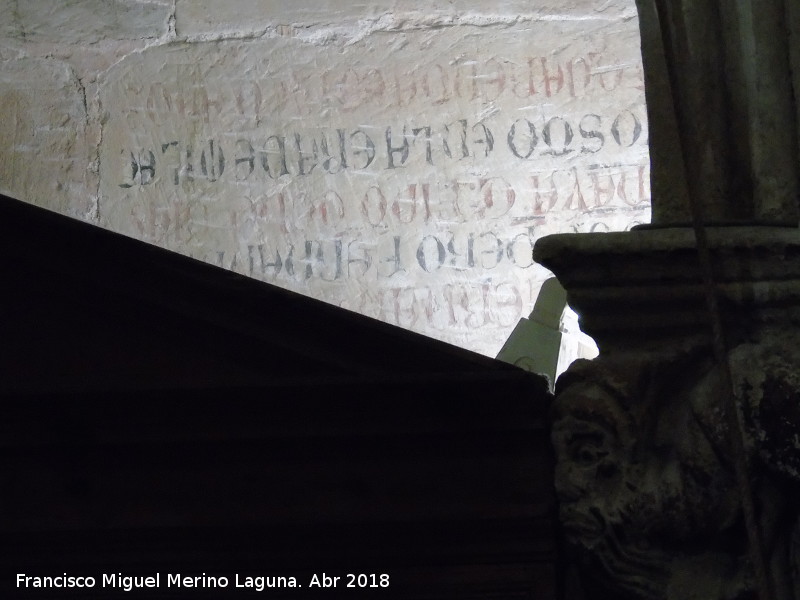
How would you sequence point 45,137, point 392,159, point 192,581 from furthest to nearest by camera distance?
point 45,137, point 392,159, point 192,581

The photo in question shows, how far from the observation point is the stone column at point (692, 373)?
1135 millimetres

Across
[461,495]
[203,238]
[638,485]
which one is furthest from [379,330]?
[203,238]

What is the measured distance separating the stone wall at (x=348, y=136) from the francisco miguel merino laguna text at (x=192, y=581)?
1805mm

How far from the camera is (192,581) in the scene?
49.5 inches

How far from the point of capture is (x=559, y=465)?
3.91 feet

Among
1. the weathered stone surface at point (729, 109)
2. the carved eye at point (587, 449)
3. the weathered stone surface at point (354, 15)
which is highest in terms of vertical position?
the weathered stone surface at point (354, 15)

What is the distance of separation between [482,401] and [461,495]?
0.33 ft

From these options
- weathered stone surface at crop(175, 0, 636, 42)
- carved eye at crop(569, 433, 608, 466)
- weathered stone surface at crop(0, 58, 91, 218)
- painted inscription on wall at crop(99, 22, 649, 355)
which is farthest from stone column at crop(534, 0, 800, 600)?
weathered stone surface at crop(0, 58, 91, 218)

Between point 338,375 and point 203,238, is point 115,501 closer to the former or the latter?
point 338,375

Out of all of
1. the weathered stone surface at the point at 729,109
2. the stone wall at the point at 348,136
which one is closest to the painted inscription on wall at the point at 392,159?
the stone wall at the point at 348,136

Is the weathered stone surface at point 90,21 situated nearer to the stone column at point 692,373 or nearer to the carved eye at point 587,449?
the stone column at point 692,373

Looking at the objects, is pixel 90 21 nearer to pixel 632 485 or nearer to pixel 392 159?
pixel 392 159

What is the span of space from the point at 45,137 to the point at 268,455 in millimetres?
2234

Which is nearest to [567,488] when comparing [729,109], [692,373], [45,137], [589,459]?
[589,459]
